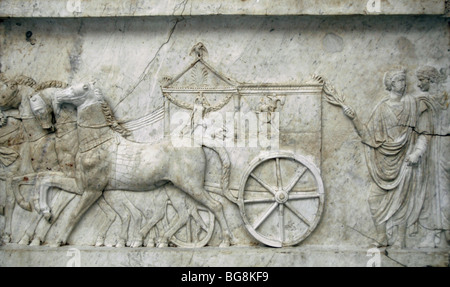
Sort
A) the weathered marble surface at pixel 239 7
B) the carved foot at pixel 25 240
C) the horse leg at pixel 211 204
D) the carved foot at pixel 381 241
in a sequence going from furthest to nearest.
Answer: the carved foot at pixel 25 240 → the carved foot at pixel 381 241 → the horse leg at pixel 211 204 → the weathered marble surface at pixel 239 7

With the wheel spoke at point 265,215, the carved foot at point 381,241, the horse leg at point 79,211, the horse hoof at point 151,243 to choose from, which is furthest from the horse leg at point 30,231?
the carved foot at point 381,241

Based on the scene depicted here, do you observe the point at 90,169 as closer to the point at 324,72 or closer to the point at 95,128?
the point at 95,128

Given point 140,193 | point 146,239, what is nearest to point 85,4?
point 140,193

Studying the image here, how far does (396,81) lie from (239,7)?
1.49 metres

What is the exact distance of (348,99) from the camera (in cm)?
598

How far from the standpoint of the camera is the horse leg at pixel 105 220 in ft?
19.9

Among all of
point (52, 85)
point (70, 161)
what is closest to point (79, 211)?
point (70, 161)

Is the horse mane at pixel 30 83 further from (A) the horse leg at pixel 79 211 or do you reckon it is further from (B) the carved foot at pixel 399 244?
(B) the carved foot at pixel 399 244

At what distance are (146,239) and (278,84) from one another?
1.79 metres

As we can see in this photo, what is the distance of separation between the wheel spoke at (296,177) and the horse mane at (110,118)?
1485 millimetres

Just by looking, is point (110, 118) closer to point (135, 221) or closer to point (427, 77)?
point (135, 221)

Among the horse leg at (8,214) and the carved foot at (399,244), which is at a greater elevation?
the horse leg at (8,214)

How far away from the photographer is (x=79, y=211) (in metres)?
6.01

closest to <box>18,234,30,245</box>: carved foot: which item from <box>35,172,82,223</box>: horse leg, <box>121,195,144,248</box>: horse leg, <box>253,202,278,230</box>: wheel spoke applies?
<box>35,172,82,223</box>: horse leg
